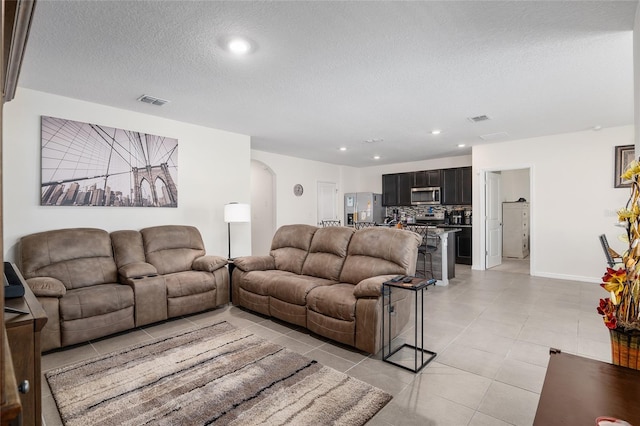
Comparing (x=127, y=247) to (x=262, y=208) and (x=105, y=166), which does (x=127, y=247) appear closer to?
(x=105, y=166)

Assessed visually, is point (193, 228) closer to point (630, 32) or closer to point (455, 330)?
point (455, 330)

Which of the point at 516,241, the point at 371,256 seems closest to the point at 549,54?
the point at 371,256

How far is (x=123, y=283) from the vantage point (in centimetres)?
343

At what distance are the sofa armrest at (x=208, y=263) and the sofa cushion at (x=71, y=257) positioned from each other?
88cm

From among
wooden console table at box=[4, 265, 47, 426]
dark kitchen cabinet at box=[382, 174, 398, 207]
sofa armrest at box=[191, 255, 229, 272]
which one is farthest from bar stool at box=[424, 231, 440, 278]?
wooden console table at box=[4, 265, 47, 426]

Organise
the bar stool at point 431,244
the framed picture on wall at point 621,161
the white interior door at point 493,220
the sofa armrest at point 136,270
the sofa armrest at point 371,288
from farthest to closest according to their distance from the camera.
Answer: the white interior door at point 493,220
the bar stool at point 431,244
the framed picture on wall at point 621,161
the sofa armrest at point 136,270
the sofa armrest at point 371,288

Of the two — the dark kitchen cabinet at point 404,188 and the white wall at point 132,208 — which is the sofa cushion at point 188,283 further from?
the dark kitchen cabinet at point 404,188

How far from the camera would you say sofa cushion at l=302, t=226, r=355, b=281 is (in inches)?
141

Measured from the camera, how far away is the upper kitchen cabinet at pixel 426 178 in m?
7.78

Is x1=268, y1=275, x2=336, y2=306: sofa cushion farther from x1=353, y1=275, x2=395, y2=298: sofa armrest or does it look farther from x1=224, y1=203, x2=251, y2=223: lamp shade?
x1=224, y1=203, x2=251, y2=223: lamp shade

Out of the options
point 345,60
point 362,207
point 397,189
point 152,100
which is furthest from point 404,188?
point 152,100

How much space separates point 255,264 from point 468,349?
2587 millimetres

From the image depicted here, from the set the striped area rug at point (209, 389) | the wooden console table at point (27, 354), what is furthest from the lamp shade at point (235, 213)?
the wooden console table at point (27, 354)

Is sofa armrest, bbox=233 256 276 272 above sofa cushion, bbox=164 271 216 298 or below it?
above
